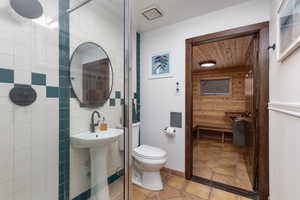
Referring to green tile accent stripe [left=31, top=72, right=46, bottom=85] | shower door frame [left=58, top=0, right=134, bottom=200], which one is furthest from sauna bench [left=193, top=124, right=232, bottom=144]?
green tile accent stripe [left=31, top=72, right=46, bottom=85]

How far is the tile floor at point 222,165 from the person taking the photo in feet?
6.33

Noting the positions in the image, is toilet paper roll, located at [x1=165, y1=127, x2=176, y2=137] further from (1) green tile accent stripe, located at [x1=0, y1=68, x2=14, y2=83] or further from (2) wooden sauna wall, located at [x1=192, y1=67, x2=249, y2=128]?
(2) wooden sauna wall, located at [x1=192, y1=67, x2=249, y2=128]

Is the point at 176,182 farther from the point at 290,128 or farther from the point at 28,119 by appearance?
the point at 28,119

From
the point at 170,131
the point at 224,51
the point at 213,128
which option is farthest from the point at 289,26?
the point at 213,128

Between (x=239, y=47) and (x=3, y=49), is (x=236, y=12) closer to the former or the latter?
(x=239, y=47)

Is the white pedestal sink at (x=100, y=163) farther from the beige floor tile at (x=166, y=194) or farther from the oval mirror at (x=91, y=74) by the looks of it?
the beige floor tile at (x=166, y=194)

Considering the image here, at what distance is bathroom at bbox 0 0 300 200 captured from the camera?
3.34 feet

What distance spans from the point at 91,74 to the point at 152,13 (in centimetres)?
114

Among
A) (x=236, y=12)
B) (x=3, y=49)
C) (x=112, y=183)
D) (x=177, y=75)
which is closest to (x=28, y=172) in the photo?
(x=112, y=183)

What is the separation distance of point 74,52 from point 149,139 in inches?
64.2

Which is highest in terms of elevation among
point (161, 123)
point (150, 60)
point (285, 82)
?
point (150, 60)

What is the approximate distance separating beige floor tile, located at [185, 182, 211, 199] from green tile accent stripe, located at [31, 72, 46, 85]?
6.27 ft

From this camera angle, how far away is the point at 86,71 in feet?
5.02

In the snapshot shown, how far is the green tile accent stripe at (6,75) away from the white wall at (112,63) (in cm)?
48
